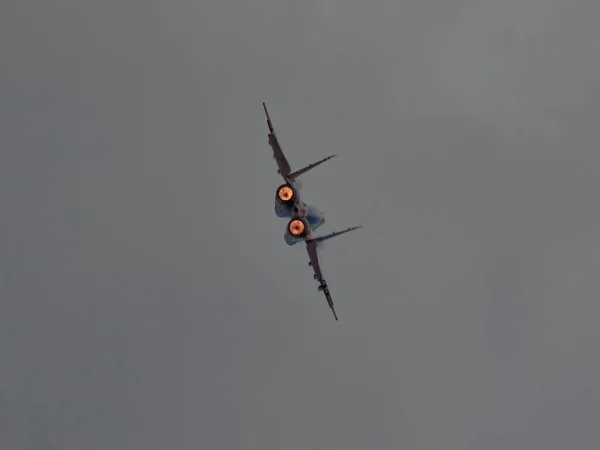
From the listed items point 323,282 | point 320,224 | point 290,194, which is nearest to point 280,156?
point 290,194

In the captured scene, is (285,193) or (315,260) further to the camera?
(315,260)

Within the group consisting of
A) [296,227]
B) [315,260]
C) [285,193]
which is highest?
[285,193]

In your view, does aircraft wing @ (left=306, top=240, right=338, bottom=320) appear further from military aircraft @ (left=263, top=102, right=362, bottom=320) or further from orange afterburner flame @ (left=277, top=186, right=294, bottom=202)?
orange afterburner flame @ (left=277, top=186, right=294, bottom=202)

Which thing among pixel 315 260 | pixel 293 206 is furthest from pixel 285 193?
pixel 315 260

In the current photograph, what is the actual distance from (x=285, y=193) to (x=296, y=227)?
3.11m

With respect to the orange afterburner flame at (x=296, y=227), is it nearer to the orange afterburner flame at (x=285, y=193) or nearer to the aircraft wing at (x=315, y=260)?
the orange afterburner flame at (x=285, y=193)

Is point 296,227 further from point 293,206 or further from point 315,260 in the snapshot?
point 315,260

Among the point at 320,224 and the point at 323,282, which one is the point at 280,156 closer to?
the point at 320,224

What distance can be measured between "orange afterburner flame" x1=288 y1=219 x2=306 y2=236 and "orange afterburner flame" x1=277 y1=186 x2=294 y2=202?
2083 millimetres

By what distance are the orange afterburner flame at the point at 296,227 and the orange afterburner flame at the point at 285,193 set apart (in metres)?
2.08

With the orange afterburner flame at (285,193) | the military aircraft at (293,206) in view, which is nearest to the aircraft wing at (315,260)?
the military aircraft at (293,206)

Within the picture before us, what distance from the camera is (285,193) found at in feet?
228

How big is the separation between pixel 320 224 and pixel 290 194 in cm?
784

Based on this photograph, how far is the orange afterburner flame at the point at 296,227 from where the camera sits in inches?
2753
